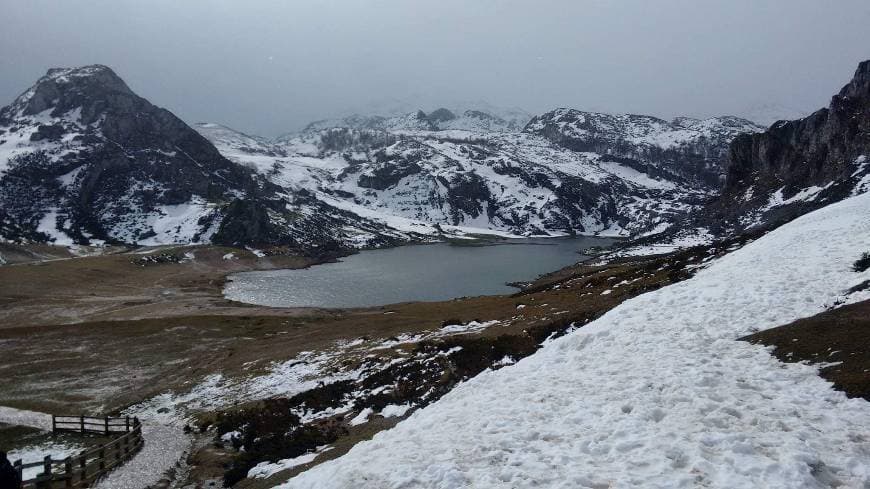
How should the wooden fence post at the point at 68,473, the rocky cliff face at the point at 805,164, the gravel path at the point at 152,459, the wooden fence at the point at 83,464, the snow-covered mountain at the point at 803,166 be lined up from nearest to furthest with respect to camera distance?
the wooden fence at the point at 83,464 < the wooden fence post at the point at 68,473 < the gravel path at the point at 152,459 < the rocky cliff face at the point at 805,164 < the snow-covered mountain at the point at 803,166

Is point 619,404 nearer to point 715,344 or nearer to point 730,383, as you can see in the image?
point 730,383

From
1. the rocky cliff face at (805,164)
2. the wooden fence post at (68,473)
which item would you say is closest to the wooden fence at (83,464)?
the wooden fence post at (68,473)

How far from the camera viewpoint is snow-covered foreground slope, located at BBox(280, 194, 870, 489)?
34.5 feet

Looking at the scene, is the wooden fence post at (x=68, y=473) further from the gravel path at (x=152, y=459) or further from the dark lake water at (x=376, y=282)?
the dark lake water at (x=376, y=282)

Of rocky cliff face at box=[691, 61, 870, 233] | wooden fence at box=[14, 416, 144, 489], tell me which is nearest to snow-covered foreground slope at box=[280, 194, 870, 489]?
wooden fence at box=[14, 416, 144, 489]

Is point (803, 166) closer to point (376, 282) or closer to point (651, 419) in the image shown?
point (376, 282)

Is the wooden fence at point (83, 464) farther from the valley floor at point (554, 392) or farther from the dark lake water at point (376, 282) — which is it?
the dark lake water at point (376, 282)

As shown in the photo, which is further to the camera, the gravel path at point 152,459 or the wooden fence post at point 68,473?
the gravel path at point 152,459

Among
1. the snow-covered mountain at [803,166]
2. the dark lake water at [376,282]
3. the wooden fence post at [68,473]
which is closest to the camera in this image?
the wooden fence post at [68,473]

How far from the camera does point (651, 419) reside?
13.0 meters

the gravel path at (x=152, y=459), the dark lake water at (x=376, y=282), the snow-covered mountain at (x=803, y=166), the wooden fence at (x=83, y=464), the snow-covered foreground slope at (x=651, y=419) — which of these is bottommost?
the dark lake water at (x=376, y=282)

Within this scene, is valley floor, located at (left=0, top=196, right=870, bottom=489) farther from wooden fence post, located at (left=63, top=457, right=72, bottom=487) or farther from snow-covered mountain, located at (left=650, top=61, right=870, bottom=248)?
snow-covered mountain, located at (left=650, top=61, right=870, bottom=248)

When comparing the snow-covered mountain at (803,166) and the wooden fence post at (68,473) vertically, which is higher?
the snow-covered mountain at (803,166)

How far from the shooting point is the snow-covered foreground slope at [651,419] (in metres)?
10.5
